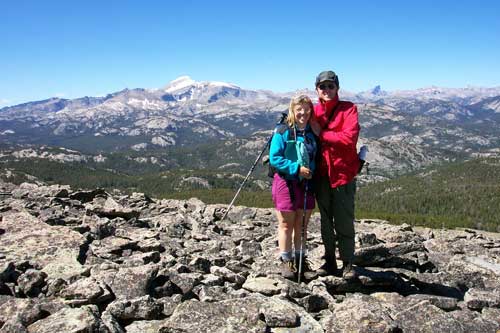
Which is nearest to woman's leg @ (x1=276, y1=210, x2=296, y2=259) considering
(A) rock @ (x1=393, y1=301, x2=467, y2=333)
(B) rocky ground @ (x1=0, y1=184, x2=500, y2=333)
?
(B) rocky ground @ (x1=0, y1=184, x2=500, y2=333)

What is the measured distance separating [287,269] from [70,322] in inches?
215

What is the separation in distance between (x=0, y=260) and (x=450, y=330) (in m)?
11.1

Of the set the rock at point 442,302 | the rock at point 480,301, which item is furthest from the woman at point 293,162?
the rock at point 480,301

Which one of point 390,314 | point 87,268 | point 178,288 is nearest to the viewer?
point 390,314

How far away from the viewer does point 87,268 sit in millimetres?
10375

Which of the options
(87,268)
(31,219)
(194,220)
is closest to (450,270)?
(87,268)

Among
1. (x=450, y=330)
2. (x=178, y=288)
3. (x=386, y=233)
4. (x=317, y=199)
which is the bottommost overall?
(x=386, y=233)

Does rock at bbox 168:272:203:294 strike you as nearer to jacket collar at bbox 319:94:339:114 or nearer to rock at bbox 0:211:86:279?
rock at bbox 0:211:86:279

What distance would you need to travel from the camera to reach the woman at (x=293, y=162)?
9.77m

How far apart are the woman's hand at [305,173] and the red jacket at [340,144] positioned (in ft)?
1.86

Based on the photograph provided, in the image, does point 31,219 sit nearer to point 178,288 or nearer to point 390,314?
point 178,288

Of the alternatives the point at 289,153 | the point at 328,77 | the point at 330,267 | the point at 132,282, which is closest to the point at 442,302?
the point at 330,267

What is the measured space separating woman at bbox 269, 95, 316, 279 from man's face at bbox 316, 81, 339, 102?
0.48 m

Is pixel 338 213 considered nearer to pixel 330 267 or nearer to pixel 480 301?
pixel 330 267
